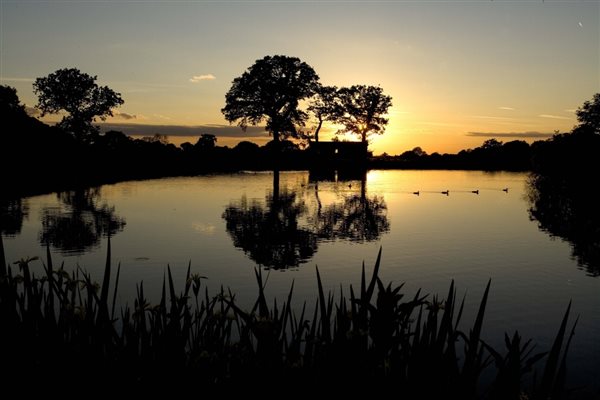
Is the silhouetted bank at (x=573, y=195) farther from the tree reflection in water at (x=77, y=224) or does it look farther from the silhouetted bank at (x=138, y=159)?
the silhouetted bank at (x=138, y=159)

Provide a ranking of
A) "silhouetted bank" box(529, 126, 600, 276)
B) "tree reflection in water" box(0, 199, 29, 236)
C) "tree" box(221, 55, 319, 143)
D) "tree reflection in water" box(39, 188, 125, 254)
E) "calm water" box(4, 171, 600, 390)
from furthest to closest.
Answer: "tree" box(221, 55, 319, 143) → "tree reflection in water" box(0, 199, 29, 236) → "silhouetted bank" box(529, 126, 600, 276) → "tree reflection in water" box(39, 188, 125, 254) → "calm water" box(4, 171, 600, 390)

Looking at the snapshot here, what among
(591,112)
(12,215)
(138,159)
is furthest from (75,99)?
(591,112)

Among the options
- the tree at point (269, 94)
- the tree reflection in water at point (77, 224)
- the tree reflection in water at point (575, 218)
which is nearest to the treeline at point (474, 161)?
the tree at point (269, 94)

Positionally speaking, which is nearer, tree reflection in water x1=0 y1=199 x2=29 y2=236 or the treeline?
tree reflection in water x1=0 y1=199 x2=29 y2=236

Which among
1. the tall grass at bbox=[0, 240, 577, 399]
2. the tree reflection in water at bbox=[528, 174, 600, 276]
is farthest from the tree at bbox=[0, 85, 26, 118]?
the tall grass at bbox=[0, 240, 577, 399]

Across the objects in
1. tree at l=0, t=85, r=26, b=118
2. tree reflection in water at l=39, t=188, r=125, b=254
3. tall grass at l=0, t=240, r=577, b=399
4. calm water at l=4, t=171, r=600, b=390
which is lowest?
calm water at l=4, t=171, r=600, b=390

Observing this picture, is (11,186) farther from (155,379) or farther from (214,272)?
(155,379)

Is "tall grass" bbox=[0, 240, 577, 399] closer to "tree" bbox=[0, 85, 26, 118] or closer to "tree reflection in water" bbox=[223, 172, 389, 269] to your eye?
"tree reflection in water" bbox=[223, 172, 389, 269]

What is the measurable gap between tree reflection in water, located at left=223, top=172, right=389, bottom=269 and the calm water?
7cm

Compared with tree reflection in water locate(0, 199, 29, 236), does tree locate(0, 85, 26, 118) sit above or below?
above

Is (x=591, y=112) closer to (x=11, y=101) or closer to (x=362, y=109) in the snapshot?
(x=362, y=109)

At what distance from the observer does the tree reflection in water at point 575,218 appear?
19797mm

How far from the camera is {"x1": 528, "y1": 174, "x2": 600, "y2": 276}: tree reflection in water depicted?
19.8 metres

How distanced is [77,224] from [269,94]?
216ft
